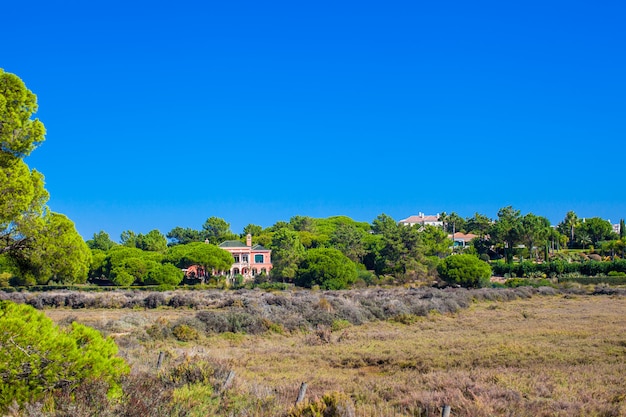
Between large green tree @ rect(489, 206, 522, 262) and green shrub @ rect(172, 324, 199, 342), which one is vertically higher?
large green tree @ rect(489, 206, 522, 262)

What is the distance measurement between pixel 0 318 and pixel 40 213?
3149mm

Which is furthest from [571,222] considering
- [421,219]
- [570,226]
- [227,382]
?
[227,382]

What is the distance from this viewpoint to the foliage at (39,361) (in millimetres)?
7453

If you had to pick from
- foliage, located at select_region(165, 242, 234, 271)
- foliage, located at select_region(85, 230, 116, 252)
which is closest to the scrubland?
foliage, located at select_region(165, 242, 234, 271)

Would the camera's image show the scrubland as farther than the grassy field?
No

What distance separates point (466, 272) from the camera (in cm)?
5503

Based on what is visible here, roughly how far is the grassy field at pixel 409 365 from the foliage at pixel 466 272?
2756 centimetres

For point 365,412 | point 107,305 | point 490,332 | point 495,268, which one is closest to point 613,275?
point 495,268

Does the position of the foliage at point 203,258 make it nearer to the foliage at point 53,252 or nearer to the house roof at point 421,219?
the foliage at point 53,252

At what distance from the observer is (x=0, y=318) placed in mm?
7551

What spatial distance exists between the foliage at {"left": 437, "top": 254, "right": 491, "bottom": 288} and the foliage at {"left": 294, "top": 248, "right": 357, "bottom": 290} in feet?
33.2

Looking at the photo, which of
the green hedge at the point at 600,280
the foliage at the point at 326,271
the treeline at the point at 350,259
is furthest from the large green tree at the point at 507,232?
the foliage at the point at 326,271

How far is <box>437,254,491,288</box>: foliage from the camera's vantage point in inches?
2162

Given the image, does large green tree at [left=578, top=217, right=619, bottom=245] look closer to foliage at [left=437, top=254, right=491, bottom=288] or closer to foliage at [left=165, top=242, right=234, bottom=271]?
foliage at [left=437, top=254, right=491, bottom=288]
